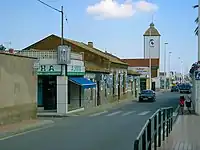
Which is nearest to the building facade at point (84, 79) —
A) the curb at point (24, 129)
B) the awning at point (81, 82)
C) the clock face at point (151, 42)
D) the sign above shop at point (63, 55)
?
the awning at point (81, 82)

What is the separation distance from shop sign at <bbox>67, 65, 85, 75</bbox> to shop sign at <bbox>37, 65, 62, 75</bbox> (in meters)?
1.03

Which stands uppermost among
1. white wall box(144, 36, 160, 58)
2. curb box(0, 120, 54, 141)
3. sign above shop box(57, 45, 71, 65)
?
white wall box(144, 36, 160, 58)

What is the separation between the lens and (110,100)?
55.6 metres

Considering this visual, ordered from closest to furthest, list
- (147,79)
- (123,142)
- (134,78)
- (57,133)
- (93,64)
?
1. (123,142)
2. (57,133)
3. (93,64)
4. (134,78)
5. (147,79)

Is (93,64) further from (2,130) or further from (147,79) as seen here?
(147,79)

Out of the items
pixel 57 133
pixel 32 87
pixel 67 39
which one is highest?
pixel 67 39

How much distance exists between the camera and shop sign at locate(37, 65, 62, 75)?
3638cm

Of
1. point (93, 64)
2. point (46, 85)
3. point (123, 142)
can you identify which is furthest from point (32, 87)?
point (93, 64)

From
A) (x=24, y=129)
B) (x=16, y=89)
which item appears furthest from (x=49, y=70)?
(x=24, y=129)

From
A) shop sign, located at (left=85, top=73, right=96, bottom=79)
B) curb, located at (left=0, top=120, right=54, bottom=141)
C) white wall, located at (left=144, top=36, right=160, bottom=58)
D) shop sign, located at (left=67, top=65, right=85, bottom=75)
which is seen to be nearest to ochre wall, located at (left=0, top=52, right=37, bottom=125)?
curb, located at (left=0, top=120, right=54, bottom=141)

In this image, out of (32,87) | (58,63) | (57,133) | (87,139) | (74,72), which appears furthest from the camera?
(74,72)

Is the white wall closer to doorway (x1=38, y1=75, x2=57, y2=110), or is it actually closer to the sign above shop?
doorway (x1=38, y1=75, x2=57, y2=110)

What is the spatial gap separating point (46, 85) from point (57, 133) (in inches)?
745

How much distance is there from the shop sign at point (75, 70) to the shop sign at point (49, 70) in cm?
103
